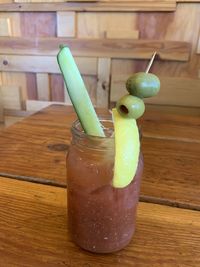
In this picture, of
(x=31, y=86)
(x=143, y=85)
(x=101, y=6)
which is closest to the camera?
(x=143, y=85)

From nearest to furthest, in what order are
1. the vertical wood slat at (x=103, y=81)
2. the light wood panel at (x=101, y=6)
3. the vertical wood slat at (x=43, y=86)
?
the light wood panel at (x=101, y=6) < the vertical wood slat at (x=103, y=81) < the vertical wood slat at (x=43, y=86)

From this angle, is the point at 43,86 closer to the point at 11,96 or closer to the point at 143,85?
the point at 11,96

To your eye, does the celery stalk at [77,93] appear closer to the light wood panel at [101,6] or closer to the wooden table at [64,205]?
the wooden table at [64,205]

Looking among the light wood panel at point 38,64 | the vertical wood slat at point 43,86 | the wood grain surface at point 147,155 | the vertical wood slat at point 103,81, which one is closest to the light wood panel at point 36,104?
the vertical wood slat at point 43,86

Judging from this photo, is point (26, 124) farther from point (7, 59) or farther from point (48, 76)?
point (7, 59)

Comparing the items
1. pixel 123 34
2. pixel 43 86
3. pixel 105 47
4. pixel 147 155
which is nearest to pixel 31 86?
pixel 43 86

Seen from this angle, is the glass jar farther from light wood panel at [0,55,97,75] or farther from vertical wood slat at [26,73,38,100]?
vertical wood slat at [26,73,38,100]
